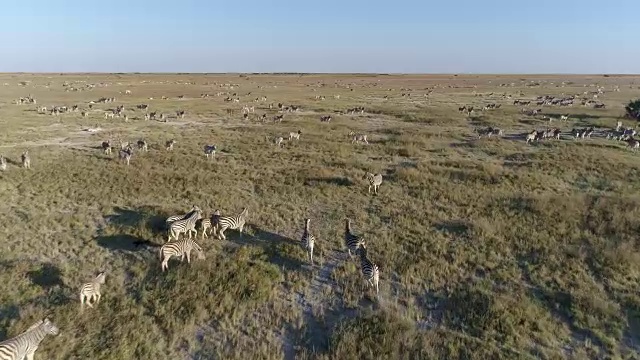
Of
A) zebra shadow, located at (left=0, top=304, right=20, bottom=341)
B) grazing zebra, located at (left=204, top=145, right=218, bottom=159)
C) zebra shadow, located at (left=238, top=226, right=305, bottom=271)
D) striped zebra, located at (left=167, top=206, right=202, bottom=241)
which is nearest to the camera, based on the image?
zebra shadow, located at (left=0, top=304, right=20, bottom=341)

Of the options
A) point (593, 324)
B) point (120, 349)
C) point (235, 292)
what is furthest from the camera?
point (235, 292)

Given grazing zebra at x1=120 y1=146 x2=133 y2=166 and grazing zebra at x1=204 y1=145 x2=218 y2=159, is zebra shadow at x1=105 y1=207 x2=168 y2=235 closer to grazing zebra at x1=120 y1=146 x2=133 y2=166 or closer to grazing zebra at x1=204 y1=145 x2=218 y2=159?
grazing zebra at x1=120 y1=146 x2=133 y2=166

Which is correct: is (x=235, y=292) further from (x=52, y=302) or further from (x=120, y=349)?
(x=52, y=302)

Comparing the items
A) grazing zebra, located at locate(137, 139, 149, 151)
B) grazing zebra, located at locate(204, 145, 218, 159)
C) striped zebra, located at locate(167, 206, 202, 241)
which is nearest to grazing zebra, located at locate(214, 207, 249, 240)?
striped zebra, located at locate(167, 206, 202, 241)

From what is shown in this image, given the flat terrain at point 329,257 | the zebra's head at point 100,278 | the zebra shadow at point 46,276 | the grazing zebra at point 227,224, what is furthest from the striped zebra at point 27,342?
the grazing zebra at point 227,224

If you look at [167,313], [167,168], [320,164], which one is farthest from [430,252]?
[167,168]

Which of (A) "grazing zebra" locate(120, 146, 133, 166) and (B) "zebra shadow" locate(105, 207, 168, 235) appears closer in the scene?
(B) "zebra shadow" locate(105, 207, 168, 235)
